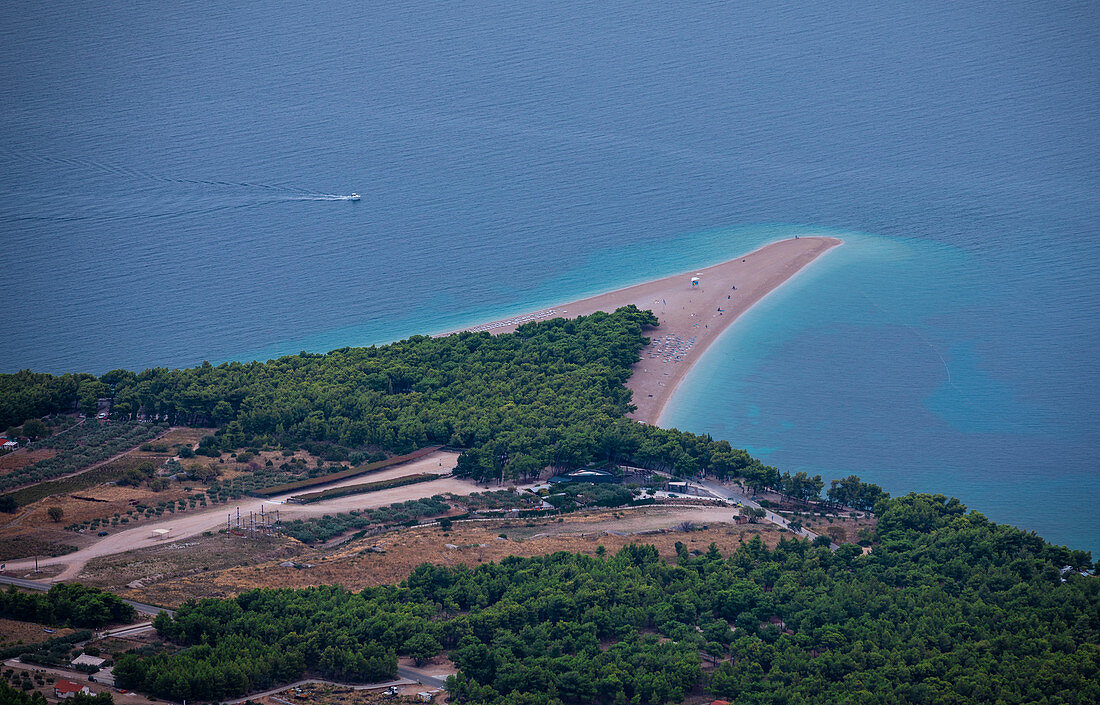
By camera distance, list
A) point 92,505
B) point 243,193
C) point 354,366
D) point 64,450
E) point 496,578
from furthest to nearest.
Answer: point 243,193
point 354,366
point 64,450
point 92,505
point 496,578

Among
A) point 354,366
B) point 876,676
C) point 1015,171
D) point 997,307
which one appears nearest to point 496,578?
point 876,676

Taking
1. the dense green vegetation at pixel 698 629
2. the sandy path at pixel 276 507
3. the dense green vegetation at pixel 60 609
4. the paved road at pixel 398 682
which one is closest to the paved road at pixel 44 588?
the sandy path at pixel 276 507

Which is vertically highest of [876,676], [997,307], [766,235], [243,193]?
[243,193]

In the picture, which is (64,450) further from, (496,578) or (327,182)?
(327,182)

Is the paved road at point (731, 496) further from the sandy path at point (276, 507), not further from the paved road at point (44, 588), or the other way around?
the paved road at point (44, 588)

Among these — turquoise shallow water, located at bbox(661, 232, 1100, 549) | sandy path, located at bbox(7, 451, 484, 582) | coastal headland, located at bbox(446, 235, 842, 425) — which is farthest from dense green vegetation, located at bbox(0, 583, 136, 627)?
turquoise shallow water, located at bbox(661, 232, 1100, 549)

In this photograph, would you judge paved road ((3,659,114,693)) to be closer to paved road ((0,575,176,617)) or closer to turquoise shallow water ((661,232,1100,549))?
paved road ((0,575,176,617))

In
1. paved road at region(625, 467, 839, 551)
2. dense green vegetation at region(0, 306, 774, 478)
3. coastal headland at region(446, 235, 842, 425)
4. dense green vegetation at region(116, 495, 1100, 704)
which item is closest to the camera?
dense green vegetation at region(116, 495, 1100, 704)

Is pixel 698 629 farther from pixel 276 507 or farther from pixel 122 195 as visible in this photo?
pixel 122 195
